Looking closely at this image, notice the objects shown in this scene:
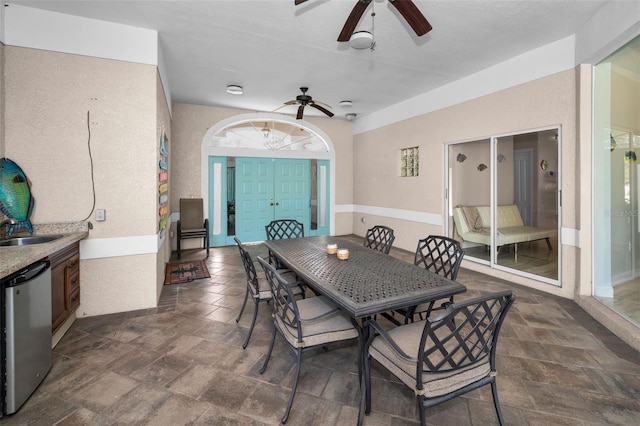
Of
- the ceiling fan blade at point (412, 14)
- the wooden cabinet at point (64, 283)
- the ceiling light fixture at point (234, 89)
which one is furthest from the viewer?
the ceiling light fixture at point (234, 89)

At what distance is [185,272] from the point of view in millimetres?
4406

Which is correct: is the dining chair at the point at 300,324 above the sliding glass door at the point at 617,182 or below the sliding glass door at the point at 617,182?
below

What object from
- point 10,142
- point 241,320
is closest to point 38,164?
point 10,142

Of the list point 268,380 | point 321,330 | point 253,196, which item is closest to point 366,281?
point 321,330

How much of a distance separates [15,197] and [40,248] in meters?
0.86

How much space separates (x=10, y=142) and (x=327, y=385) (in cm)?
337

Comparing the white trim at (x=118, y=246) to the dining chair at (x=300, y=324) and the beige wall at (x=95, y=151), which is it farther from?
the dining chair at (x=300, y=324)

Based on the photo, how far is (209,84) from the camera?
4820 millimetres

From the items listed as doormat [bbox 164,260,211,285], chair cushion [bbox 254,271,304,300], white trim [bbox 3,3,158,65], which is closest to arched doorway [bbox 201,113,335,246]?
doormat [bbox 164,260,211,285]

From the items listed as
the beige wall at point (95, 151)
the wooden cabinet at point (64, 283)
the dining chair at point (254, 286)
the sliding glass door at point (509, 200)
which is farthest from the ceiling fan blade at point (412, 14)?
the wooden cabinet at point (64, 283)

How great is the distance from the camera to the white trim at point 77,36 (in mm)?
2635

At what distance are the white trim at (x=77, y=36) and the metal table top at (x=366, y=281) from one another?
252 cm

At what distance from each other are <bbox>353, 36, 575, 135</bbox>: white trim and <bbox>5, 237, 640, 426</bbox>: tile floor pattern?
2.81 meters

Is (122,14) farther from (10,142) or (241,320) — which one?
(241,320)
